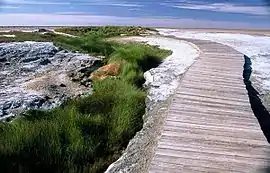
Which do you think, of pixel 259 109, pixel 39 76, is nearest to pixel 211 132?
pixel 259 109

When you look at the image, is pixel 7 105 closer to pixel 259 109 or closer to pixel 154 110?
pixel 154 110

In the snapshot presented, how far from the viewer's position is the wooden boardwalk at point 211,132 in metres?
6.15

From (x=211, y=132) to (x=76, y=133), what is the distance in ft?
7.47

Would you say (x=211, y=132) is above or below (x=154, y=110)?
above

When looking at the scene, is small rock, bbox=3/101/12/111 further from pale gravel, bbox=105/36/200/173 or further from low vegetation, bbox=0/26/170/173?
pale gravel, bbox=105/36/200/173

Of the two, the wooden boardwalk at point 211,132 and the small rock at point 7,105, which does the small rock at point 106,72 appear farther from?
the small rock at point 7,105

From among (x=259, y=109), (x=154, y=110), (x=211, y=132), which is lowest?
(x=259, y=109)

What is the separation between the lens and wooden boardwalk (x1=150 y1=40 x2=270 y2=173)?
6.15 m

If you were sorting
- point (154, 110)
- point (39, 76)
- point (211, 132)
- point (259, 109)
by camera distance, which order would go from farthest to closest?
point (39, 76), point (259, 109), point (154, 110), point (211, 132)

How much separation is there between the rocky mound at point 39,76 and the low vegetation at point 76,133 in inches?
27.9

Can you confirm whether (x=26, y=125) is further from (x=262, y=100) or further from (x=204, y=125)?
(x=262, y=100)

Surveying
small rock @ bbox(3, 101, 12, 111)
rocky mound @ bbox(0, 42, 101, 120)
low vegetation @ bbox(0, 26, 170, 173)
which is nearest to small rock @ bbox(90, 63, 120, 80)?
rocky mound @ bbox(0, 42, 101, 120)

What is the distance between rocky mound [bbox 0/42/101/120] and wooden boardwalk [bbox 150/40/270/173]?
116 inches

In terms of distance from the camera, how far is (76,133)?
8273 mm
